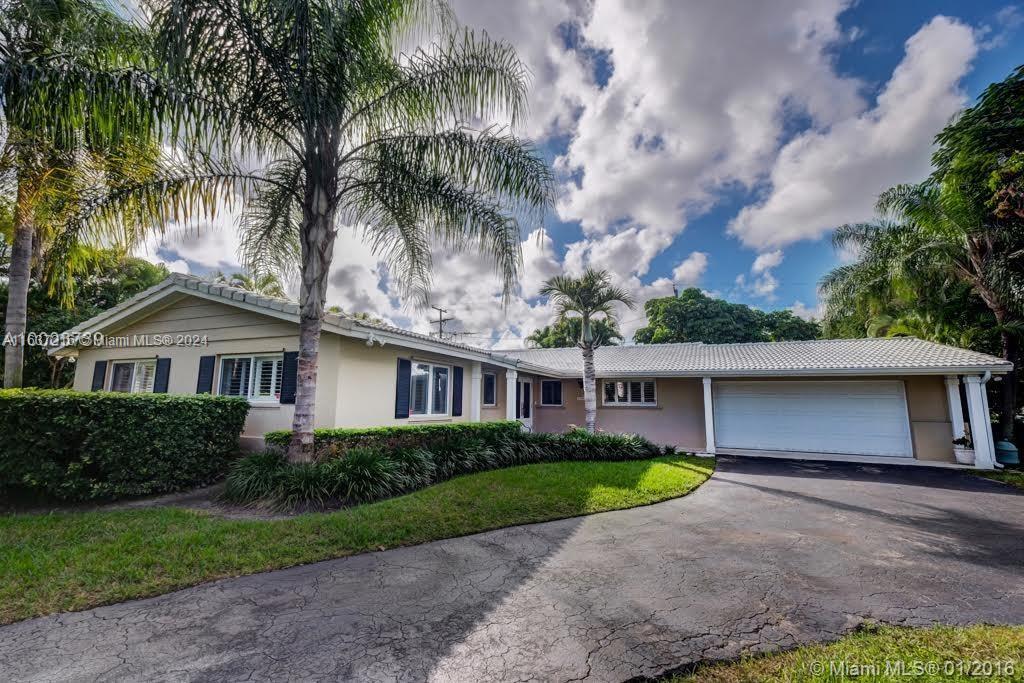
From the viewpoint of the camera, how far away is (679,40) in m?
7.39

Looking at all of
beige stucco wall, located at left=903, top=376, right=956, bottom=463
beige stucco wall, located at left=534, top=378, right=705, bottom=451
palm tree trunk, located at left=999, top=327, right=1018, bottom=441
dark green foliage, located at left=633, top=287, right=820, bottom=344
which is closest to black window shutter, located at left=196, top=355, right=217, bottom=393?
beige stucco wall, located at left=534, top=378, right=705, bottom=451

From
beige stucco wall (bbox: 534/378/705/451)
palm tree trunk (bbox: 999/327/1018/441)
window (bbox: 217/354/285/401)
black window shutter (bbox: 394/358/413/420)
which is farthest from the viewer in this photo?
Answer: beige stucco wall (bbox: 534/378/705/451)

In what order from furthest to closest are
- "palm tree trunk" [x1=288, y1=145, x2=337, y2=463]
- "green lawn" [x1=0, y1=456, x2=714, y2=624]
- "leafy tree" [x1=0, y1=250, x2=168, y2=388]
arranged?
1. "leafy tree" [x1=0, y1=250, x2=168, y2=388]
2. "palm tree trunk" [x1=288, y1=145, x2=337, y2=463]
3. "green lawn" [x1=0, y1=456, x2=714, y2=624]

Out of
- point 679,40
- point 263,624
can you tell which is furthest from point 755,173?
point 263,624

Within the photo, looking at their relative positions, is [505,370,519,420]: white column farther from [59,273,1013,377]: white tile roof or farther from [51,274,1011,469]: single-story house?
[59,273,1013,377]: white tile roof

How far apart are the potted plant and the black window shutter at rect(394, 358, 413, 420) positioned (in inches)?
595

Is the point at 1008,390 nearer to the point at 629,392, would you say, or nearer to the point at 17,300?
the point at 629,392

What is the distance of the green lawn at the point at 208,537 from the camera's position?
11.8 feet

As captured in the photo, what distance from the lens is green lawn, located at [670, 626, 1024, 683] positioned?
257cm

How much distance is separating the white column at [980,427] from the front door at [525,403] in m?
12.9

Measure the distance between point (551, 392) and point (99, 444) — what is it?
13774mm

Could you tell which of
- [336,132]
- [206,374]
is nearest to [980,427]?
[336,132]

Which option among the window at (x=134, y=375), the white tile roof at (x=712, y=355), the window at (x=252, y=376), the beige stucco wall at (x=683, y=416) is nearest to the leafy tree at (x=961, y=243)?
the white tile roof at (x=712, y=355)

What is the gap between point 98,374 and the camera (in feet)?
37.7
